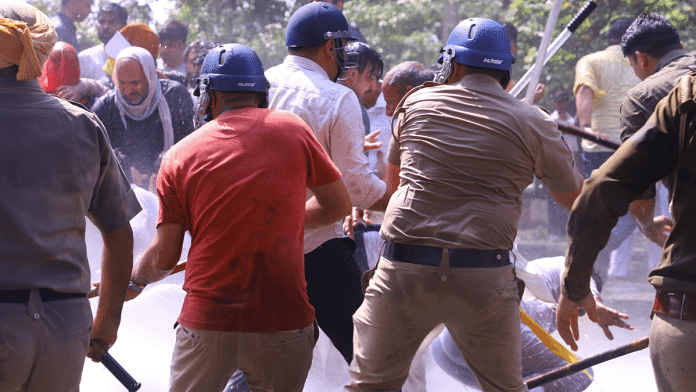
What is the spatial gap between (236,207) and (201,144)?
0.83 ft

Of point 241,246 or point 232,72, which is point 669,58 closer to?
point 232,72

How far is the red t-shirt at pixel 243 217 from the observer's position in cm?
244

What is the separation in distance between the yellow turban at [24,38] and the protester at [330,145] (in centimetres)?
121

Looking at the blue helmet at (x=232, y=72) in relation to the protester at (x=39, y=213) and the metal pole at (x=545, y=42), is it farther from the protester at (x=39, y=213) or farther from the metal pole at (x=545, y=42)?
the metal pole at (x=545, y=42)

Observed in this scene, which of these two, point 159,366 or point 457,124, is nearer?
point 457,124

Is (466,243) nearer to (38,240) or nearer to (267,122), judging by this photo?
(267,122)

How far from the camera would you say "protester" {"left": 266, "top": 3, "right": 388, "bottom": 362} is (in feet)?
10.7

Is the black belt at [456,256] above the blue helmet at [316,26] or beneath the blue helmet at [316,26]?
beneath

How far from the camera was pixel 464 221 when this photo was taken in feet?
9.11

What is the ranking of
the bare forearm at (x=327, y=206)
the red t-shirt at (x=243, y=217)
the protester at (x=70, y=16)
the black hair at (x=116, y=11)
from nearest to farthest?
the red t-shirt at (x=243, y=217) → the bare forearm at (x=327, y=206) → the black hair at (x=116, y=11) → the protester at (x=70, y=16)

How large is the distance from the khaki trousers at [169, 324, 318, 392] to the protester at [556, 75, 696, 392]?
0.94 m

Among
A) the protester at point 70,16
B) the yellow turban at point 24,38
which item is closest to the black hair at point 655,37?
the yellow turban at point 24,38

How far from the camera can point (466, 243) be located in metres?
2.77

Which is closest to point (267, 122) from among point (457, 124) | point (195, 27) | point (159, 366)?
point (457, 124)
